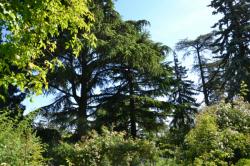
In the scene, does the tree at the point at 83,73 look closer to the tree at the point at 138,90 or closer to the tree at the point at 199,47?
the tree at the point at 138,90

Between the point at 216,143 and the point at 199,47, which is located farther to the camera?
the point at 199,47

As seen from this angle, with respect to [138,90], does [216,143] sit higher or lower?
lower

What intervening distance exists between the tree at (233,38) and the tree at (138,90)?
497cm

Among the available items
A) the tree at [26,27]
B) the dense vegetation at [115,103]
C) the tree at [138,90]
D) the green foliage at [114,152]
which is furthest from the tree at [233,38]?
the tree at [26,27]

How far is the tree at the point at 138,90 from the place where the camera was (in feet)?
78.6

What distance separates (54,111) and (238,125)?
12.0 metres

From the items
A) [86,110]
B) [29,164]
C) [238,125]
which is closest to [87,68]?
[86,110]

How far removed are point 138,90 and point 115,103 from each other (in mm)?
1851

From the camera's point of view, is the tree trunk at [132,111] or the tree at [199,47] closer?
the tree trunk at [132,111]

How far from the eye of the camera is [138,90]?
1010 inches

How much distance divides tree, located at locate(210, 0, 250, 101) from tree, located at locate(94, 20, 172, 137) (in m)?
4.97

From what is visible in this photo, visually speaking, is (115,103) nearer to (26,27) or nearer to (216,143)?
(216,143)

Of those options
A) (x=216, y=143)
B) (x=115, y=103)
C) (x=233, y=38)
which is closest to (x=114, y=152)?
(x=216, y=143)

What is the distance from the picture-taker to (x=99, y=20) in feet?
76.2
